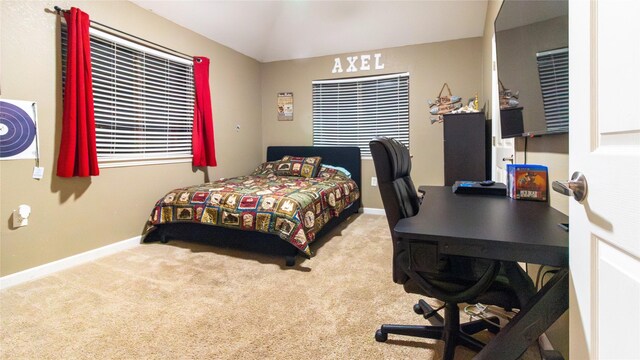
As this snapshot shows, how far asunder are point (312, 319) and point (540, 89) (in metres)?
1.57

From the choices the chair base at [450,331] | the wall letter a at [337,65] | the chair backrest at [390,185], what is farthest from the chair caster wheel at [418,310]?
the wall letter a at [337,65]

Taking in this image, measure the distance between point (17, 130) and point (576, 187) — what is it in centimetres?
312

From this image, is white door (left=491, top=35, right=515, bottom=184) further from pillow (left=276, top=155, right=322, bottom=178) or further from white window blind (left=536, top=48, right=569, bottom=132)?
pillow (left=276, top=155, right=322, bottom=178)

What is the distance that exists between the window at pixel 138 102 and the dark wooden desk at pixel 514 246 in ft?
9.64

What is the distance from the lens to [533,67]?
4.36 feet

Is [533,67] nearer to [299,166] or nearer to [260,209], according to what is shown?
[260,209]

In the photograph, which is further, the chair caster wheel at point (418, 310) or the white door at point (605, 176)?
the chair caster wheel at point (418, 310)

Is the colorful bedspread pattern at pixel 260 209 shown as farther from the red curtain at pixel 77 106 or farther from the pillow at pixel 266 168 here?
the pillow at pixel 266 168

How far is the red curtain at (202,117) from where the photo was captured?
11.8 feet

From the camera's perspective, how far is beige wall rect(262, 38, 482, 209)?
3.91m

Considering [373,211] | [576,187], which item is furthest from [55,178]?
[373,211]

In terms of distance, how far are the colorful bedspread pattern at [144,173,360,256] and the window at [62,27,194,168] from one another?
636mm

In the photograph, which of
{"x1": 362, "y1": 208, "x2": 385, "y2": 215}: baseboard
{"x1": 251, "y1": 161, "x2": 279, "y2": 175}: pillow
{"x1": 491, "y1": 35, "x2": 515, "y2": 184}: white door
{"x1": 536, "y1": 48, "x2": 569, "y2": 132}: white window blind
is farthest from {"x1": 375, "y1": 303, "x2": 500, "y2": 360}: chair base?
{"x1": 251, "y1": 161, "x2": 279, "y2": 175}: pillow

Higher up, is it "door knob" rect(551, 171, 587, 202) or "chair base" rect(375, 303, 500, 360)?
"door knob" rect(551, 171, 587, 202)
